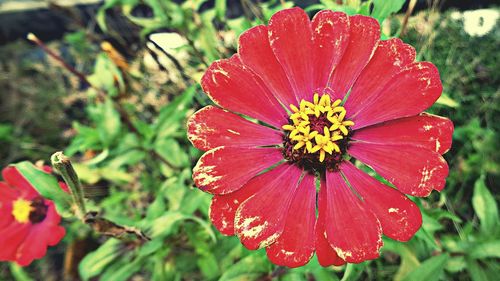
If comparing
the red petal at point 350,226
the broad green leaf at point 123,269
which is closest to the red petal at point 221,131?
the red petal at point 350,226

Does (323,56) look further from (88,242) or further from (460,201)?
(88,242)

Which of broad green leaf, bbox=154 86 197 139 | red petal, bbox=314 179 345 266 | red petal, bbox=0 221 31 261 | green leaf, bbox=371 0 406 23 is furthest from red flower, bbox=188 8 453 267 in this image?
red petal, bbox=0 221 31 261

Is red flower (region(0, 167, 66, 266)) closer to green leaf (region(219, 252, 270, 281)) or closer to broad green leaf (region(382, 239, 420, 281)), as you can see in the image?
green leaf (region(219, 252, 270, 281))

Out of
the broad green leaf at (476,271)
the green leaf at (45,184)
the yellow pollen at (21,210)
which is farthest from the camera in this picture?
the yellow pollen at (21,210)

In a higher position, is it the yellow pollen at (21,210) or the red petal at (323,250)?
the red petal at (323,250)

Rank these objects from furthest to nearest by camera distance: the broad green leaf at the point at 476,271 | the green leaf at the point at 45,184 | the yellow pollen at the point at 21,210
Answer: the yellow pollen at the point at 21,210 < the broad green leaf at the point at 476,271 < the green leaf at the point at 45,184

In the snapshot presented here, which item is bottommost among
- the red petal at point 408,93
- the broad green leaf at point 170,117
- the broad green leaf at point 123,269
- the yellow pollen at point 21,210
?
the broad green leaf at point 123,269

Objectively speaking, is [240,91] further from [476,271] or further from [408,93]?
[476,271]

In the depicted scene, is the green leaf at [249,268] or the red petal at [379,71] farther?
the green leaf at [249,268]

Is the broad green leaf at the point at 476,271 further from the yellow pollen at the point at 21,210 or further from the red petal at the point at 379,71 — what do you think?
the yellow pollen at the point at 21,210
